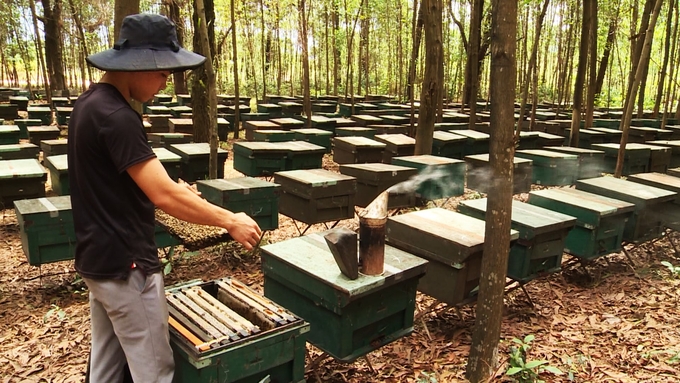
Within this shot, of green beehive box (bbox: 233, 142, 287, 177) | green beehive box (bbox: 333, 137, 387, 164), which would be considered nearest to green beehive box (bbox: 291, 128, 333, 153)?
green beehive box (bbox: 333, 137, 387, 164)

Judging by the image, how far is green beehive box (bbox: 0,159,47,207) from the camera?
20.2 ft

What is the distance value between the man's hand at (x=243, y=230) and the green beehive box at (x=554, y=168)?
7.25m

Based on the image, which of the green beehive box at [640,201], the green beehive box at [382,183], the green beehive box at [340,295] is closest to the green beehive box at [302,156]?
the green beehive box at [382,183]

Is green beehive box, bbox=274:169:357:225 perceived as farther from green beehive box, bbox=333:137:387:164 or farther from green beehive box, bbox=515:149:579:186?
green beehive box, bbox=515:149:579:186

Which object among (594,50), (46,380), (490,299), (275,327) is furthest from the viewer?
(594,50)

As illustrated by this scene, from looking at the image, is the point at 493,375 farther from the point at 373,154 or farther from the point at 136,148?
the point at 373,154

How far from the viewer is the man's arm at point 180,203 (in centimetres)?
219

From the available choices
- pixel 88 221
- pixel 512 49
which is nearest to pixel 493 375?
pixel 512 49

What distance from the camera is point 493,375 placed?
12.1 ft

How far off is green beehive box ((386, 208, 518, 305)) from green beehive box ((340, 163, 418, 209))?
2.09 m

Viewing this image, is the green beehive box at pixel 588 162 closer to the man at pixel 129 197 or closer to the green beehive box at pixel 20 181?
the man at pixel 129 197

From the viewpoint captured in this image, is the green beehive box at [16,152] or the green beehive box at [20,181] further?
the green beehive box at [16,152]

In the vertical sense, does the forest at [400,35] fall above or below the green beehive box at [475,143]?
above

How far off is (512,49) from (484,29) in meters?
17.3
